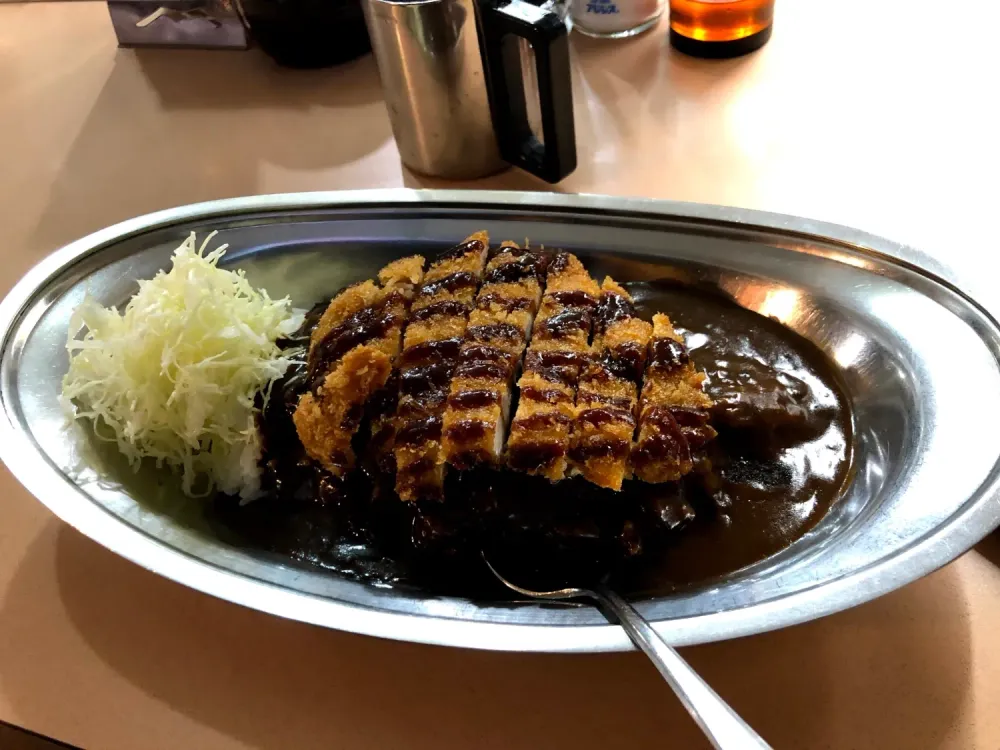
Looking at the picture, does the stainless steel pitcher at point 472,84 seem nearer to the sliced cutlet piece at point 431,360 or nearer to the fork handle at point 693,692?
the sliced cutlet piece at point 431,360

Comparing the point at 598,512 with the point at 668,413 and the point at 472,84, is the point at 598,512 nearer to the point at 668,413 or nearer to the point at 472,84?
the point at 668,413

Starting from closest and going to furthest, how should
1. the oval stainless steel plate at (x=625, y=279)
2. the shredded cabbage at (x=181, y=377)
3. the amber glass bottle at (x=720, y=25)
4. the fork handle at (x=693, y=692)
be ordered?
1. the fork handle at (x=693, y=692)
2. the oval stainless steel plate at (x=625, y=279)
3. the shredded cabbage at (x=181, y=377)
4. the amber glass bottle at (x=720, y=25)

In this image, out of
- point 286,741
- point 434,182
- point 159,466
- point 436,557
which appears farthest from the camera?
→ point 434,182

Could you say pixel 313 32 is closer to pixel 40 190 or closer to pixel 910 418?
pixel 40 190

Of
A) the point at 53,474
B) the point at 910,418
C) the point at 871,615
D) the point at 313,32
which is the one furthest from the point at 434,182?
the point at 871,615

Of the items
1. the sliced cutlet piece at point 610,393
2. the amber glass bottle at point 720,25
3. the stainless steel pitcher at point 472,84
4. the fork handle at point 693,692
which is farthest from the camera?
the amber glass bottle at point 720,25

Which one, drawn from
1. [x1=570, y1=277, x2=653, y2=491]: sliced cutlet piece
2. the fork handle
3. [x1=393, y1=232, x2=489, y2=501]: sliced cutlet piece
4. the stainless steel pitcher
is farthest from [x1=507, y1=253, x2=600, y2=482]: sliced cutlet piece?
the stainless steel pitcher

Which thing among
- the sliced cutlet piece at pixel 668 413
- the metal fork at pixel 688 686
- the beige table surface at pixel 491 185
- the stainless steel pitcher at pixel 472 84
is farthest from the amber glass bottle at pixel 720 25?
the metal fork at pixel 688 686

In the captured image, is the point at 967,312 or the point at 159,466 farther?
the point at 159,466
